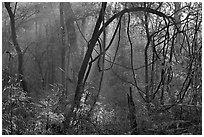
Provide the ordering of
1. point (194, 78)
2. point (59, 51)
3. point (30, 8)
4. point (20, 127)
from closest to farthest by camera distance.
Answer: point (20, 127) < point (194, 78) < point (59, 51) < point (30, 8)

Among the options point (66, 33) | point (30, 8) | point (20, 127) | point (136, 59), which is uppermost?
point (30, 8)

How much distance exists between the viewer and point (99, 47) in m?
1.99

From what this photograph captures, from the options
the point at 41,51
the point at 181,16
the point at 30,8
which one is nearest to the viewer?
the point at 181,16

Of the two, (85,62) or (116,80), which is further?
(116,80)

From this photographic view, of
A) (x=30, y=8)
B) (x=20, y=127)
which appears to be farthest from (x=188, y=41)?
(x=30, y=8)

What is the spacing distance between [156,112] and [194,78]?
0.95ft

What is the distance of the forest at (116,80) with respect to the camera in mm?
1661

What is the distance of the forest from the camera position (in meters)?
1.66

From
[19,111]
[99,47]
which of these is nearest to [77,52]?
[99,47]

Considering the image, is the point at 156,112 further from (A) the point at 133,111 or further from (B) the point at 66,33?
(B) the point at 66,33

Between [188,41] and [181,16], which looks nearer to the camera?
[188,41]

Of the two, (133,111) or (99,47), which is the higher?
(99,47)

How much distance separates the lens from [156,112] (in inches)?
67.4

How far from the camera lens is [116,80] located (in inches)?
88.0
